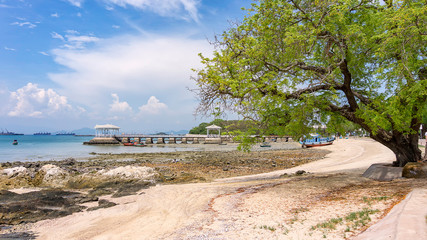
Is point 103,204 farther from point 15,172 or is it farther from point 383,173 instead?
point 383,173

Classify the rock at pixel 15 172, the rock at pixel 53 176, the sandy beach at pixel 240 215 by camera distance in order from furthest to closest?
the rock at pixel 15 172 → the rock at pixel 53 176 → the sandy beach at pixel 240 215

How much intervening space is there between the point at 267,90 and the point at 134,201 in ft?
21.2

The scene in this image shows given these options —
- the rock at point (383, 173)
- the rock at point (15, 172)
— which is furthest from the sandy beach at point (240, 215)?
the rock at point (15, 172)

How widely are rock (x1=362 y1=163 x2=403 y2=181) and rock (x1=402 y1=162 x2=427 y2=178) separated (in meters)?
0.45

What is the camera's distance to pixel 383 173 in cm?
1134

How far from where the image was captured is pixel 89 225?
7.34 metres

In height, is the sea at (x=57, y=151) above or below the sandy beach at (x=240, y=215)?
below

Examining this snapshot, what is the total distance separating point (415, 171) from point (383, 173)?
4.59ft

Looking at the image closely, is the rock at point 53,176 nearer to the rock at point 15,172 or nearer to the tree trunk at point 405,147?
the rock at point 15,172

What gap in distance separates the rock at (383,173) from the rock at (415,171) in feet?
1.48

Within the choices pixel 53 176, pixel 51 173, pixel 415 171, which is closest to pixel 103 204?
pixel 53 176

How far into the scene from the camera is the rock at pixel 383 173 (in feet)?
35.8

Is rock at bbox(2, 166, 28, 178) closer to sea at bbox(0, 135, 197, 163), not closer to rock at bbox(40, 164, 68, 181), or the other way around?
rock at bbox(40, 164, 68, 181)

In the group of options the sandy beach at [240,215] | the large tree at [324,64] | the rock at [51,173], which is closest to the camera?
the sandy beach at [240,215]
